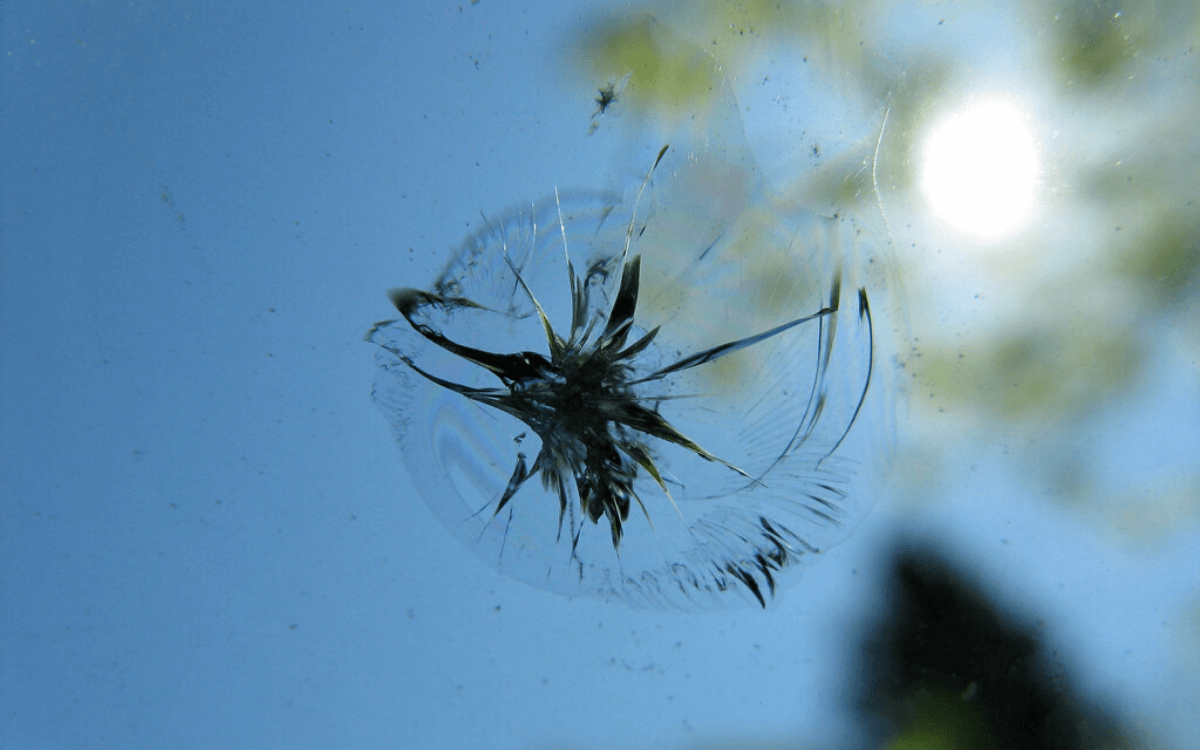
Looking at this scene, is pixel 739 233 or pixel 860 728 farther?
pixel 860 728

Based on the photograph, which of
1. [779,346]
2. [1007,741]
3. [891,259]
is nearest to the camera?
[779,346]

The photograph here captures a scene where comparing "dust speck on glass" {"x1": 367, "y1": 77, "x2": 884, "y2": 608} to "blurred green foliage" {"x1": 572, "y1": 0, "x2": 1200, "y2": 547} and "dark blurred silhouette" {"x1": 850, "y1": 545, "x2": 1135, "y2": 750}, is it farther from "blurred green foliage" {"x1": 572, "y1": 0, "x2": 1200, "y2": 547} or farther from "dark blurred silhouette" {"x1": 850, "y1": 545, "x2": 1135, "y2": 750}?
"dark blurred silhouette" {"x1": 850, "y1": 545, "x2": 1135, "y2": 750}

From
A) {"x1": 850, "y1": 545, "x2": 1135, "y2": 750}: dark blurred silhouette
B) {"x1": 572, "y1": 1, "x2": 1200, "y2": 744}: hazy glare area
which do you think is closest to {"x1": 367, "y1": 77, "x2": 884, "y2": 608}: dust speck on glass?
{"x1": 572, "y1": 1, "x2": 1200, "y2": 744}: hazy glare area

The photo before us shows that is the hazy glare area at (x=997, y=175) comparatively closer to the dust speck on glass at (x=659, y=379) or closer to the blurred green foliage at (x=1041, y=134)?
the blurred green foliage at (x=1041, y=134)

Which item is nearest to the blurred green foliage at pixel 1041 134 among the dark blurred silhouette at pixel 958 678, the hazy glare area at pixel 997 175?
the hazy glare area at pixel 997 175

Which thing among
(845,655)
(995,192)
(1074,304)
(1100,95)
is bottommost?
(845,655)

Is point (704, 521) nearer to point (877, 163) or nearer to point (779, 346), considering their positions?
point (779, 346)

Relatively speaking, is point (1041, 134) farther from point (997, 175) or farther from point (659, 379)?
point (659, 379)

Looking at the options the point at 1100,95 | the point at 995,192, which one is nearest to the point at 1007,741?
the point at 995,192
